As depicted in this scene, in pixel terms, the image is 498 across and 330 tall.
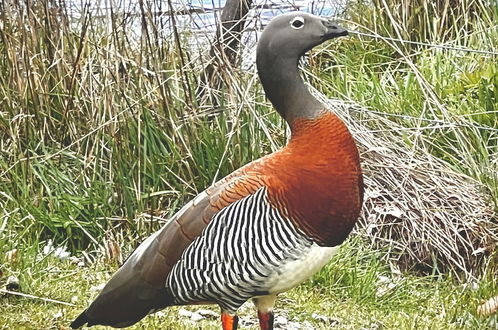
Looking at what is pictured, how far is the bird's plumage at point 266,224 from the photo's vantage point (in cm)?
396

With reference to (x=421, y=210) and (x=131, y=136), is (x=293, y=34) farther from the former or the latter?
(x=421, y=210)

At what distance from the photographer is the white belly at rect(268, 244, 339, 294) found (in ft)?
13.1

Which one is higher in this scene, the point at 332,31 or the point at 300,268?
the point at 332,31

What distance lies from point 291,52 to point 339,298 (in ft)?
6.14

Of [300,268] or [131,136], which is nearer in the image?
[300,268]

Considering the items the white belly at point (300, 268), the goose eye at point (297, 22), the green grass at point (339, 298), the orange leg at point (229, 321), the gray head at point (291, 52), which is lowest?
the green grass at point (339, 298)

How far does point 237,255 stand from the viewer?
405 cm

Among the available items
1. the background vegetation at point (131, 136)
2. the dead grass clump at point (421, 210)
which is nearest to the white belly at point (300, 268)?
the background vegetation at point (131, 136)

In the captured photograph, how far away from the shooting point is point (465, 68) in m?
7.47

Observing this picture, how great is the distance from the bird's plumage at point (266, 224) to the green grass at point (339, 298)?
0.65 metres

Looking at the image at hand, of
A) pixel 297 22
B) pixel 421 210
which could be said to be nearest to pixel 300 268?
pixel 297 22

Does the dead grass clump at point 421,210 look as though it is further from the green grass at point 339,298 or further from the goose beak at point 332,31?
the goose beak at point 332,31

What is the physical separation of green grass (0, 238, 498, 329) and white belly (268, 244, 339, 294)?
3.13 ft

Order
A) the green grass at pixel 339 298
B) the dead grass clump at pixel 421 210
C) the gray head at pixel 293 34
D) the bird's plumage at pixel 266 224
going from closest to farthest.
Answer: the bird's plumage at pixel 266 224
the gray head at pixel 293 34
the green grass at pixel 339 298
the dead grass clump at pixel 421 210
